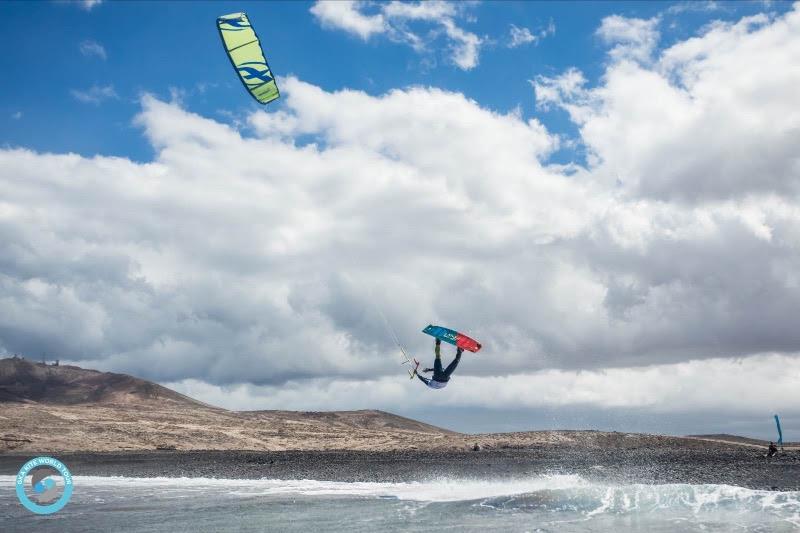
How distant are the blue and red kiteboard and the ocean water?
17.2ft

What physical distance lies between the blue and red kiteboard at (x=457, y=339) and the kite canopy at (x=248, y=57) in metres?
9.96

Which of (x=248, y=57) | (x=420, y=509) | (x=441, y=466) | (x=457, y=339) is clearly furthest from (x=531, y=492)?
(x=248, y=57)

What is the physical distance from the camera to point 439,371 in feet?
75.9

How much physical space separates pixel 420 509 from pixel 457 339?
5.79 meters

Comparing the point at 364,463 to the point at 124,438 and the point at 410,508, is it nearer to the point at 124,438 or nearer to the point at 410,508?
the point at 410,508

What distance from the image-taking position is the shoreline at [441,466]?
33.3 meters

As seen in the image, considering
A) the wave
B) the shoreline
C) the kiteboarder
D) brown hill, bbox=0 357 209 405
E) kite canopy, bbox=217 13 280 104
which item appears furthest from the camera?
brown hill, bbox=0 357 209 405

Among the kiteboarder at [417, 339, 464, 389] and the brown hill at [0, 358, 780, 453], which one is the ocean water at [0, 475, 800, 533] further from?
the brown hill at [0, 358, 780, 453]

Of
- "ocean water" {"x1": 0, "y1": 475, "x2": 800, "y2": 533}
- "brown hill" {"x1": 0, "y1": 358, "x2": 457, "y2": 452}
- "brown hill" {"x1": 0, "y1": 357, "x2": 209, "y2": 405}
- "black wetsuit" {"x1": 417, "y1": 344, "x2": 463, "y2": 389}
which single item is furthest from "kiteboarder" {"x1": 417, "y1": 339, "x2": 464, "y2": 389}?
"brown hill" {"x1": 0, "y1": 357, "x2": 209, "y2": 405}

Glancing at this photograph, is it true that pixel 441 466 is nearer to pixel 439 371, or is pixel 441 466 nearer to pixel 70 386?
pixel 439 371

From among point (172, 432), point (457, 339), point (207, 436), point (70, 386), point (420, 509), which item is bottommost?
point (420, 509)

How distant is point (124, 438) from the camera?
202ft

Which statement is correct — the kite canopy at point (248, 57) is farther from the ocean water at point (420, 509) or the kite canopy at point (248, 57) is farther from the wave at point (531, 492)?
the wave at point (531, 492)

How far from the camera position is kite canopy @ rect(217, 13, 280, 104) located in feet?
60.0
